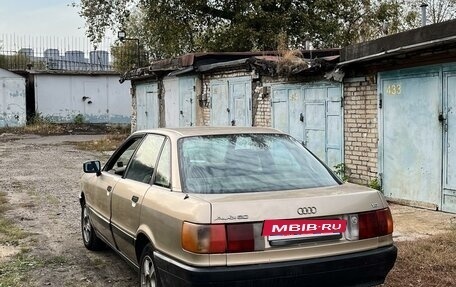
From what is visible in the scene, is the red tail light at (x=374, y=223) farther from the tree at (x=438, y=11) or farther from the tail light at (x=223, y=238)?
the tree at (x=438, y=11)

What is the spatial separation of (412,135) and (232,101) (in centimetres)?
640

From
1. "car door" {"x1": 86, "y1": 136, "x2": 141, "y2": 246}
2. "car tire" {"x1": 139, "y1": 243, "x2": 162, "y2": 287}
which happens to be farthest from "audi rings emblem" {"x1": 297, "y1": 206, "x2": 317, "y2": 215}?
"car door" {"x1": 86, "y1": 136, "x2": 141, "y2": 246}

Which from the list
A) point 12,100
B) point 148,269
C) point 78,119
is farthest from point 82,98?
point 148,269

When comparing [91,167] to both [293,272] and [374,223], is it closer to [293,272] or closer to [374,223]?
[293,272]

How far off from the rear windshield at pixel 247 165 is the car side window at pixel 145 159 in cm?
35

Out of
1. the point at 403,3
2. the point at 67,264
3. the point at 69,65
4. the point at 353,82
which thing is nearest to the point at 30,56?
the point at 69,65

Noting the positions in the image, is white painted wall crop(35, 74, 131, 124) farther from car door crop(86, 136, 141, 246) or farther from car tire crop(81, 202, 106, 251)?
car door crop(86, 136, 141, 246)

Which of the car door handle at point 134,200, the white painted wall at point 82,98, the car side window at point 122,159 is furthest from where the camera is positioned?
the white painted wall at point 82,98

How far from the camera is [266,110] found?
12594mm

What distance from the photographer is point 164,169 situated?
14.0 ft

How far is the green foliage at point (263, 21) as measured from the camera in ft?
72.5

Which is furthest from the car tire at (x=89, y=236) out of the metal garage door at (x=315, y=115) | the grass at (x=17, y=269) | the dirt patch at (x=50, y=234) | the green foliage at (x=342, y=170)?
the metal garage door at (x=315, y=115)

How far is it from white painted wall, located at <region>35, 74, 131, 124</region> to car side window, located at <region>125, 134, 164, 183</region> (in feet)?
88.3

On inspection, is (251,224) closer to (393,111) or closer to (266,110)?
(393,111)
